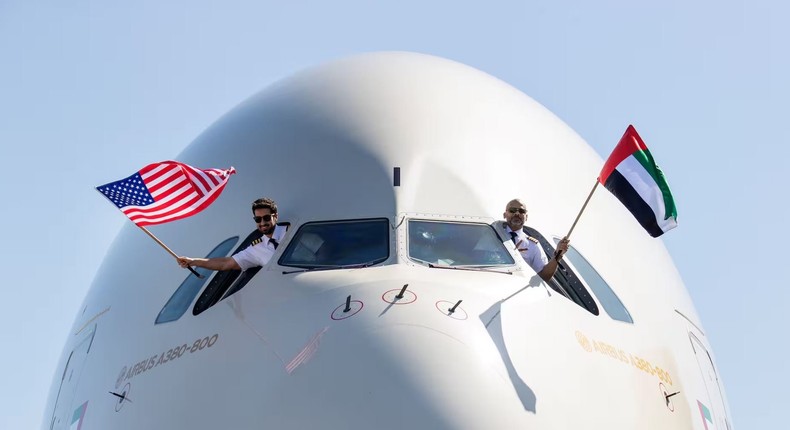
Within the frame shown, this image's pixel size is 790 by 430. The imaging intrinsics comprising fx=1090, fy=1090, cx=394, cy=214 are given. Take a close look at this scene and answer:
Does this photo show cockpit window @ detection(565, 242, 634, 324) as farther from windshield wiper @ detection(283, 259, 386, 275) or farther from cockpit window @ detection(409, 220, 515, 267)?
windshield wiper @ detection(283, 259, 386, 275)

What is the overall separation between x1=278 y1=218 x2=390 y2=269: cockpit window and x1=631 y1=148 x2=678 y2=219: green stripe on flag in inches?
117

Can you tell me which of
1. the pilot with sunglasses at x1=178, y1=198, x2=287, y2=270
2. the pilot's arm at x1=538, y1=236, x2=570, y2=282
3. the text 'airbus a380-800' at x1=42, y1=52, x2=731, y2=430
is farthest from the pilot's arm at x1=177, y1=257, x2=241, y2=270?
the pilot's arm at x1=538, y1=236, x2=570, y2=282

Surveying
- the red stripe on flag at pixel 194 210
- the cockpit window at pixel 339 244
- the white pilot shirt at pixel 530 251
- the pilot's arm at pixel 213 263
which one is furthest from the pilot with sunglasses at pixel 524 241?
the red stripe on flag at pixel 194 210

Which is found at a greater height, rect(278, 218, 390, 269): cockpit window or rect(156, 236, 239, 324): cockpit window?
rect(278, 218, 390, 269): cockpit window

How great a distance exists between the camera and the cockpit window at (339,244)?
31.3 feet

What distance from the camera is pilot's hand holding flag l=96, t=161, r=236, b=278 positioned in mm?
10664

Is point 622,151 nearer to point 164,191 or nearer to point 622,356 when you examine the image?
point 622,356

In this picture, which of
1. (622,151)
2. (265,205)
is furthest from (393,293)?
(622,151)

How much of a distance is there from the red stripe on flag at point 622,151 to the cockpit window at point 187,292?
3.79 m

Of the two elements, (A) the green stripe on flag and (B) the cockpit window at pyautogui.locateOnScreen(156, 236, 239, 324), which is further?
(A) the green stripe on flag

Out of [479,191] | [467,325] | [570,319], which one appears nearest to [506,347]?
[467,325]

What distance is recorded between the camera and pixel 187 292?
10.2m

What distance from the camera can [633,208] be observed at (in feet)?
36.9

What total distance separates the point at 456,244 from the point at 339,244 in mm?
1048
